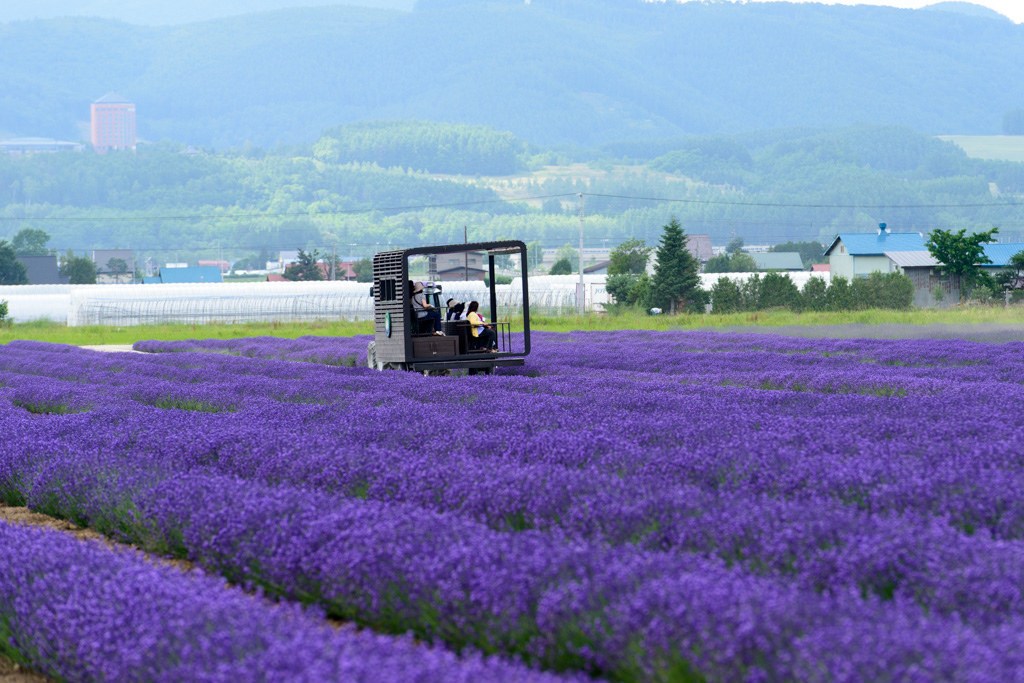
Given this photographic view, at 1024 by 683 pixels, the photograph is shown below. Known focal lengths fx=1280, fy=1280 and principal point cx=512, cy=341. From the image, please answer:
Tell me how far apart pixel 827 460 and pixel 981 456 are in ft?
3.59

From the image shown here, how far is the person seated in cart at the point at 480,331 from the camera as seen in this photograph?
21.3m

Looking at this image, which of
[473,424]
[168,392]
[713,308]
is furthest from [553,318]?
[473,424]

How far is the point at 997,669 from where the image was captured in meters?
3.69

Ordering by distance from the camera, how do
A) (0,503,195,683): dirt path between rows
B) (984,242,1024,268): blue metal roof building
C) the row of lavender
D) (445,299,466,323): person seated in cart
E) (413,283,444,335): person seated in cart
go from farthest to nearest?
1. (984,242,1024,268): blue metal roof building
2. (445,299,466,323): person seated in cart
3. (413,283,444,335): person seated in cart
4. (0,503,195,683): dirt path between rows
5. the row of lavender

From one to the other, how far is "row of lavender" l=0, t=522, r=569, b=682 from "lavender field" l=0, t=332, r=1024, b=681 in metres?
0.02

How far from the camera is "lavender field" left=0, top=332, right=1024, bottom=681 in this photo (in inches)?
167

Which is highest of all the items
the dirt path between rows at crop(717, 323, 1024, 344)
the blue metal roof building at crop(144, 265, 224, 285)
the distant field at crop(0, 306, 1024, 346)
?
the blue metal roof building at crop(144, 265, 224, 285)

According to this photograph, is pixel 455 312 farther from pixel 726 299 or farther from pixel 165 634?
pixel 726 299

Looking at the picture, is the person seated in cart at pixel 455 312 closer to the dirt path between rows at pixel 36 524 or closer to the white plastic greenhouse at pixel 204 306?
the dirt path between rows at pixel 36 524

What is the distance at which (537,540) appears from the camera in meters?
5.65

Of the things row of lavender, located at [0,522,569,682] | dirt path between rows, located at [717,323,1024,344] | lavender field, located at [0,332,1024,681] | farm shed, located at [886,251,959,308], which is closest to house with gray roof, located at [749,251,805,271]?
farm shed, located at [886,251,959,308]

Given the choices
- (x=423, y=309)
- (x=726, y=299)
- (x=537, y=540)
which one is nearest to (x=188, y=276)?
(x=726, y=299)

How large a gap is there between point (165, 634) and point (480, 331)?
667 inches

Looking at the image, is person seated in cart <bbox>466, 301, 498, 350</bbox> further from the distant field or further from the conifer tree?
the conifer tree
